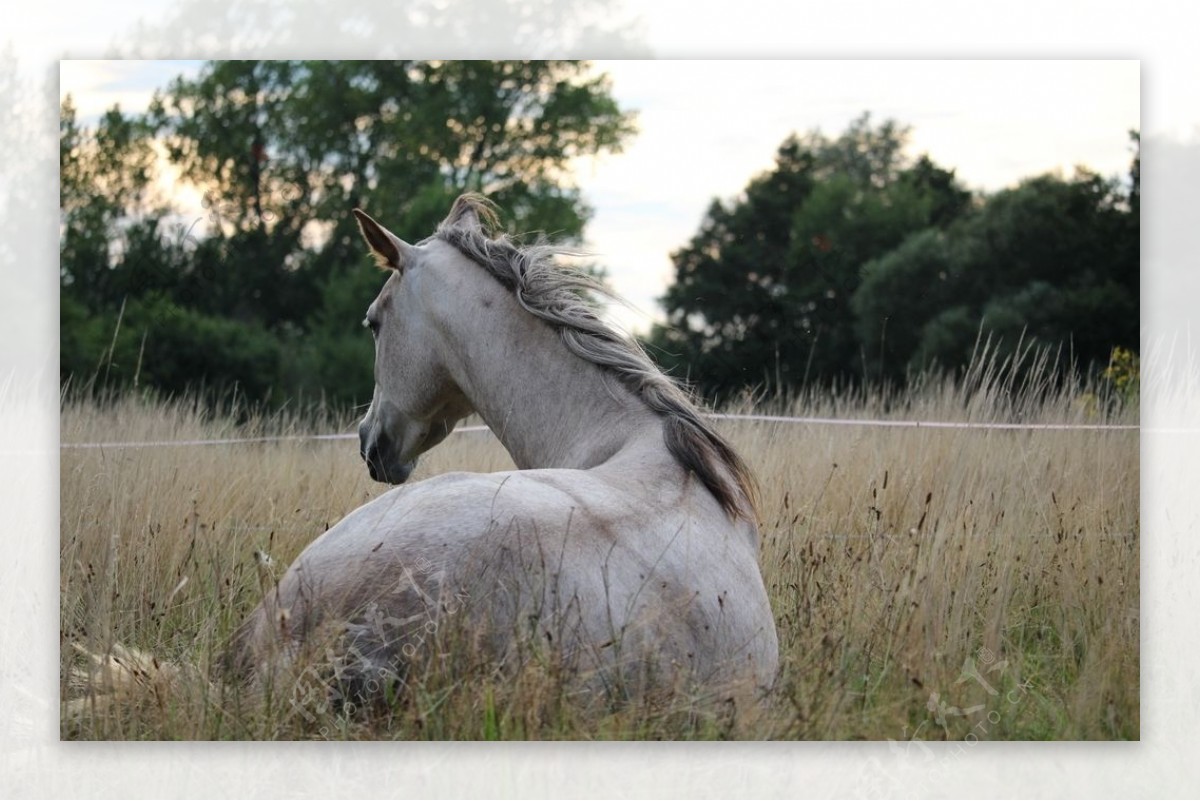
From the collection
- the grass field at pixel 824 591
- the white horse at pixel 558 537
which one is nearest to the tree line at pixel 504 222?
the grass field at pixel 824 591

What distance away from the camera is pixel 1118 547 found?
4.23 metres

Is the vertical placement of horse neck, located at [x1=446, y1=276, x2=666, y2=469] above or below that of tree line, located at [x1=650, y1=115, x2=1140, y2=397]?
below

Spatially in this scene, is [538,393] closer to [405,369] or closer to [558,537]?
[405,369]

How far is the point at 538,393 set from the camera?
4.12 metres

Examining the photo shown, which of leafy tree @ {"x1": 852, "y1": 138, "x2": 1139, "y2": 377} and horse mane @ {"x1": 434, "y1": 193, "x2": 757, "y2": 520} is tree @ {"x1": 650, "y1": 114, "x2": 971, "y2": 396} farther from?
horse mane @ {"x1": 434, "y1": 193, "x2": 757, "y2": 520}

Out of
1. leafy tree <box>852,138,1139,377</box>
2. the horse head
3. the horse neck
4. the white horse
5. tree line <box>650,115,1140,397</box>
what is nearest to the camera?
the white horse

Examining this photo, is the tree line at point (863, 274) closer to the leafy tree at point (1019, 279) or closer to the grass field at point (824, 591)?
the leafy tree at point (1019, 279)

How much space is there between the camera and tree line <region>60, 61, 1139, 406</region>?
6.77m

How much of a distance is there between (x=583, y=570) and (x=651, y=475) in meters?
0.62

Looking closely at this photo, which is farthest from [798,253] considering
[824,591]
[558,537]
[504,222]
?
[558,537]

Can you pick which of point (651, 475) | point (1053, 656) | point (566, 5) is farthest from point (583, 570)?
point (566, 5)

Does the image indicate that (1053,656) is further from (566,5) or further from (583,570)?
(566,5)

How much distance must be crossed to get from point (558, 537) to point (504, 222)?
8.89m

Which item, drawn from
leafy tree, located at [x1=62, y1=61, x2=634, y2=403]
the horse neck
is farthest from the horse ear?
leafy tree, located at [x1=62, y1=61, x2=634, y2=403]
